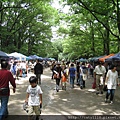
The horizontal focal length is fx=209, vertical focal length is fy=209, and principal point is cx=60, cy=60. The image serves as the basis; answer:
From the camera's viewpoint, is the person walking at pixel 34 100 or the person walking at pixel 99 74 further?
the person walking at pixel 99 74

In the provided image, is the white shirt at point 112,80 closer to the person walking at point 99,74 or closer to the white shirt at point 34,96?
the person walking at point 99,74

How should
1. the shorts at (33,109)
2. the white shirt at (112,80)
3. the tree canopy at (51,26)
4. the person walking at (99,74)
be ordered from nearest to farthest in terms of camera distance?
the shorts at (33,109), the white shirt at (112,80), the person walking at (99,74), the tree canopy at (51,26)

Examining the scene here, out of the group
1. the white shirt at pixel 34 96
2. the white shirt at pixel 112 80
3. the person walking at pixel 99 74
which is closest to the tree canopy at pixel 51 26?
the person walking at pixel 99 74

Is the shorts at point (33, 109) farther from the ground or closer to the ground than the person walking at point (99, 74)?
closer to the ground

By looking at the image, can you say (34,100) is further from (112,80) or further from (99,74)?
(99,74)

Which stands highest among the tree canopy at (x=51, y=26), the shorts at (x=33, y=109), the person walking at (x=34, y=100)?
the tree canopy at (x=51, y=26)

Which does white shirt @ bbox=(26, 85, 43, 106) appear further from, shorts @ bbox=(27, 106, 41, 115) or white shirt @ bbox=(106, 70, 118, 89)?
white shirt @ bbox=(106, 70, 118, 89)

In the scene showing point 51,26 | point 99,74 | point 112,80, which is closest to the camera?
point 112,80

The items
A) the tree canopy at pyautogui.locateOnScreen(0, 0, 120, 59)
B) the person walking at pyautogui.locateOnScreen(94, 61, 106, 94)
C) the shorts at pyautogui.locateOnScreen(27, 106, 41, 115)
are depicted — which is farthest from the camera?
the tree canopy at pyautogui.locateOnScreen(0, 0, 120, 59)

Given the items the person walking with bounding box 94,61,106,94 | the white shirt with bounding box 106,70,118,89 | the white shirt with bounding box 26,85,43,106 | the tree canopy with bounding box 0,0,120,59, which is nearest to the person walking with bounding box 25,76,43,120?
the white shirt with bounding box 26,85,43,106

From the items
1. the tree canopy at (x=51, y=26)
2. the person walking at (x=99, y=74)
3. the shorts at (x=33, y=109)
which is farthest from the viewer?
the tree canopy at (x=51, y=26)

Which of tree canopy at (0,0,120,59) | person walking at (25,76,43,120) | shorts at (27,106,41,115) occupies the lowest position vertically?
shorts at (27,106,41,115)

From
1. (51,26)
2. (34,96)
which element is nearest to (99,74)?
(34,96)

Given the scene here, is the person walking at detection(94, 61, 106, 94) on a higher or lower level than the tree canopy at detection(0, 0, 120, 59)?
lower
